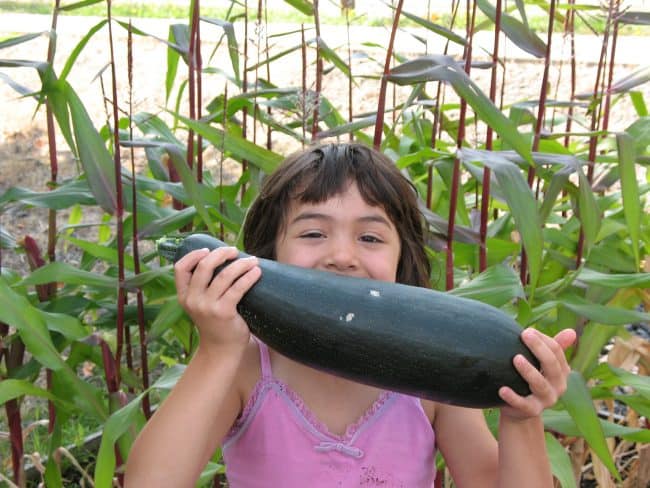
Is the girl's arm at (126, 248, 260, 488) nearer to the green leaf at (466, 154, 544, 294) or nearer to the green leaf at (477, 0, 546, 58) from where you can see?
the green leaf at (466, 154, 544, 294)

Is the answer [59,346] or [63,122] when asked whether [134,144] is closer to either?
[63,122]

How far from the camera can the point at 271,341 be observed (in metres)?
1.50

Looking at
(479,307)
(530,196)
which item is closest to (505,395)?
(479,307)

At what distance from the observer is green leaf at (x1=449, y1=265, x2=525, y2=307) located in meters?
1.89

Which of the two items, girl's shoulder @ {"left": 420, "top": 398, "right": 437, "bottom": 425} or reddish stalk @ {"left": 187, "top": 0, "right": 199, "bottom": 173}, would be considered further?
reddish stalk @ {"left": 187, "top": 0, "right": 199, "bottom": 173}

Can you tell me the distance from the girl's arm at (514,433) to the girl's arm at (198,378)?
1.29 feet

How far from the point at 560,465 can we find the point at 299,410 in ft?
1.91

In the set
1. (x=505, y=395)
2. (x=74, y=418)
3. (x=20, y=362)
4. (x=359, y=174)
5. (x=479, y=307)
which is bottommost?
(x=74, y=418)

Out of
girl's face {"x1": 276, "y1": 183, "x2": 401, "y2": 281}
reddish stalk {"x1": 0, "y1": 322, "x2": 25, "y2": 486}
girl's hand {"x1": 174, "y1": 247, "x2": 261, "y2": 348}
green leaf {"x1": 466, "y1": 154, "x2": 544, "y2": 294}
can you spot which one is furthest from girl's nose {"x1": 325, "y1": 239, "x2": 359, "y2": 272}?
reddish stalk {"x1": 0, "y1": 322, "x2": 25, "y2": 486}

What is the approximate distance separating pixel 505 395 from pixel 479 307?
133 millimetres

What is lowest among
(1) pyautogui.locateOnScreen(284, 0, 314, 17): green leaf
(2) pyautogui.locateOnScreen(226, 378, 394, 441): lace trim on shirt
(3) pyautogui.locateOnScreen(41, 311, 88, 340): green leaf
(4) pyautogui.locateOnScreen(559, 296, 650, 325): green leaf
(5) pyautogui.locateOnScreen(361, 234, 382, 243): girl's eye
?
(2) pyautogui.locateOnScreen(226, 378, 394, 441): lace trim on shirt

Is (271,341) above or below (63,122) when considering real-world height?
below

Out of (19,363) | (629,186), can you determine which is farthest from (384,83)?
(19,363)

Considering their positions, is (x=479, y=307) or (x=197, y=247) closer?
(x=479, y=307)
